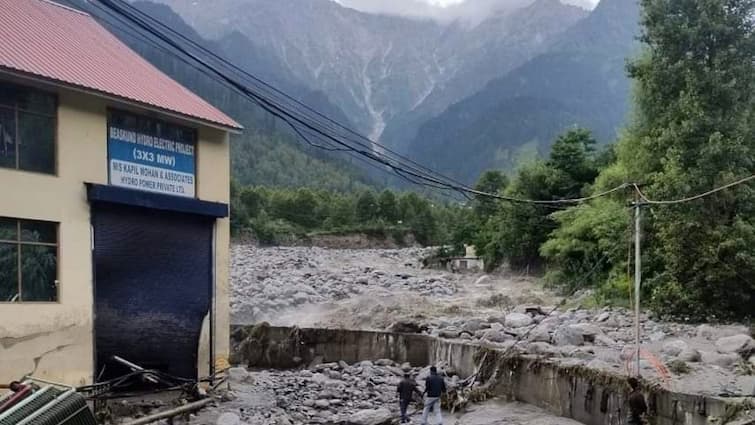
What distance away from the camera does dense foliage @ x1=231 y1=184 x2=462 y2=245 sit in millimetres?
83688

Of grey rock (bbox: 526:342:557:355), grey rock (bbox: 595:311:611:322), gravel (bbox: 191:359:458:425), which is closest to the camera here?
gravel (bbox: 191:359:458:425)

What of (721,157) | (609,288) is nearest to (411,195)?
(609,288)

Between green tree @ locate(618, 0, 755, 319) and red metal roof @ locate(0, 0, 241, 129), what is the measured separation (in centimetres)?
1391

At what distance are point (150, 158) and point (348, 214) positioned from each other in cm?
7064

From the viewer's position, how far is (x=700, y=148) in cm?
2244

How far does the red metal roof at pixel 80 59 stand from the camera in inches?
529

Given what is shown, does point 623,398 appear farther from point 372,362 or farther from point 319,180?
point 319,180

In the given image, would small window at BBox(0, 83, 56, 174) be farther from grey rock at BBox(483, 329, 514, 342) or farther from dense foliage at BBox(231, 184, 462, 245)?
dense foliage at BBox(231, 184, 462, 245)

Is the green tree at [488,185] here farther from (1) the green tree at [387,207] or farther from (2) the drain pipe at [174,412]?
(2) the drain pipe at [174,412]

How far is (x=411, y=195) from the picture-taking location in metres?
91.2

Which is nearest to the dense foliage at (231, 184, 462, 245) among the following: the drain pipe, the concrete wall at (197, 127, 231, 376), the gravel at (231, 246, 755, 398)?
the gravel at (231, 246, 755, 398)

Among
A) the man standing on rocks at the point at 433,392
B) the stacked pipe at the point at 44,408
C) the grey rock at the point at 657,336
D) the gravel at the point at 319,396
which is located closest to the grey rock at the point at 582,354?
the grey rock at the point at 657,336

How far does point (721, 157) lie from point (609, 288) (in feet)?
25.3

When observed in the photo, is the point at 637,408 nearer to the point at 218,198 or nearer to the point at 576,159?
the point at 218,198
